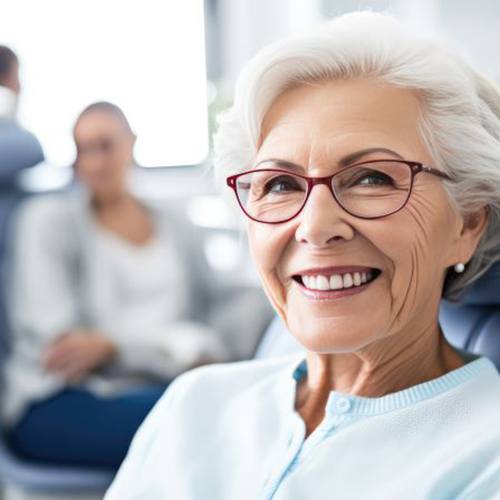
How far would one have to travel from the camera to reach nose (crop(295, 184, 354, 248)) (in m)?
1.01

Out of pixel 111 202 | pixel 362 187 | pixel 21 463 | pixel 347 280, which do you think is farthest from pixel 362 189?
pixel 111 202

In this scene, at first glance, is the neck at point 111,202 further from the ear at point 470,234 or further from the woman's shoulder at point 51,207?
the ear at point 470,234

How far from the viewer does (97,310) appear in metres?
2.61

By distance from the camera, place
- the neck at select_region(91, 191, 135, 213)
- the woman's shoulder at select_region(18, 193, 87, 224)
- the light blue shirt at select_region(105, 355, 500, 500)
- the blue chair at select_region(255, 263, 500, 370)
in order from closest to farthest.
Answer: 1. the light blue shirt at select_region(105, 355, 500, 500)
2. the blue chair at select_region(255, 263, 500, 370)
3. the woman's shoulder at select_region(18, 193, 87, 224)
4. the neck at select_region(91, 191, 135, 213)

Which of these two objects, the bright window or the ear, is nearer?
the ear

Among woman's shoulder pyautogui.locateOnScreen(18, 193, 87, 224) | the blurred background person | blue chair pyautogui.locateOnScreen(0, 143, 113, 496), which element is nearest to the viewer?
blue chair pyautogui.locateOnScreen(0, 143, 113, 496)

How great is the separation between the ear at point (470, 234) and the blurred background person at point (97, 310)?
4.58ft

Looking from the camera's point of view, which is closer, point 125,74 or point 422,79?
point 422,79

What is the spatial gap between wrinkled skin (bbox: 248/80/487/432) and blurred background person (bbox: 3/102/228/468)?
1.33m

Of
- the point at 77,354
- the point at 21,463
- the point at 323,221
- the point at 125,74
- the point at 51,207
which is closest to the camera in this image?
the point at 323,221

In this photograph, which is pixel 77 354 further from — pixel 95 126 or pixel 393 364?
pixel 393 364

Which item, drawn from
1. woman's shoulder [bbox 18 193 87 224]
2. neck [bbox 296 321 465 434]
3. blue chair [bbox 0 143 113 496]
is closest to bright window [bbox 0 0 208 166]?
woman's shoulder [bbox 18 193 87 224]

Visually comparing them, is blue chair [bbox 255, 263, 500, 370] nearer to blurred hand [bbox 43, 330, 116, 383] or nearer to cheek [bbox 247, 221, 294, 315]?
cheek [bbox 247, 221, 294, 315]

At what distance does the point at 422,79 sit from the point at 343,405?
391mm
